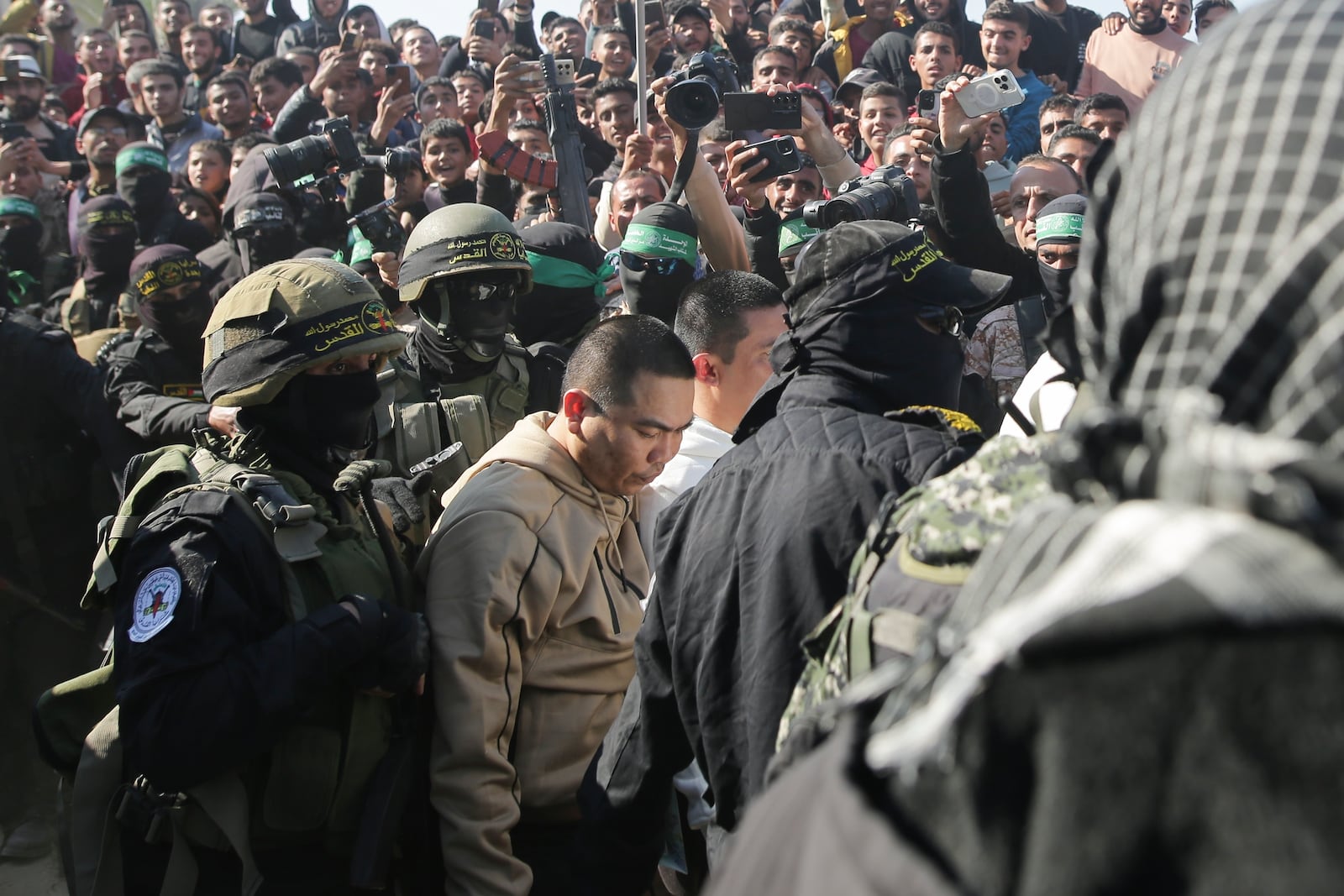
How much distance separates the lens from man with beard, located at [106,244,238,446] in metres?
4.93

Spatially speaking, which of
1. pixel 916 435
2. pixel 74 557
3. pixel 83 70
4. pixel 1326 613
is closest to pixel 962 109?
pixel 916 435

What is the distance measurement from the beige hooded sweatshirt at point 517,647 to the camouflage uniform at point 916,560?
5.07 ft

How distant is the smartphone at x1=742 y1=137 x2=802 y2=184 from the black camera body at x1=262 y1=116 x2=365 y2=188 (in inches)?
89.6

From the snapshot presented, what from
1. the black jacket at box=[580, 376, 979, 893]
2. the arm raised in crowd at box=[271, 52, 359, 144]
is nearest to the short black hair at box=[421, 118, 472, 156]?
the arm raised in crowd at box=[271, 52, 359, 144]

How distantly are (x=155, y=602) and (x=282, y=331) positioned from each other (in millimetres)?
715

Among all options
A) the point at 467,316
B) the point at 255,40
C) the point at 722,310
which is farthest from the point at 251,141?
the point at 722,310

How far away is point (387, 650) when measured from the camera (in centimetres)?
258

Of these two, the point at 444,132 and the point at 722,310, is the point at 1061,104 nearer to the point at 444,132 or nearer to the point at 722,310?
the point at 722,310

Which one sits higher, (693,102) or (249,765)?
(693,102)

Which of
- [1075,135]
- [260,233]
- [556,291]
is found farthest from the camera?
[260,233]

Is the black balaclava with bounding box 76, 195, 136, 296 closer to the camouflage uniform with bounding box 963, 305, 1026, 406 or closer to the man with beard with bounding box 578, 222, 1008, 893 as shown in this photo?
the camouflage uniform with bounding box 963, 305, 1026, 406

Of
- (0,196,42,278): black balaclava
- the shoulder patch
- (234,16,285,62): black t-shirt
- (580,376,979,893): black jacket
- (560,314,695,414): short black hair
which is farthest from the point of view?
(234,16,285,62): black t-shirt

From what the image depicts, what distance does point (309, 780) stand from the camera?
2602mm

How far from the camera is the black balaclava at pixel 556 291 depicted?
17.0 ft
